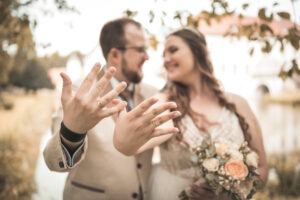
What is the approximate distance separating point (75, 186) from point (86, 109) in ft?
3.92

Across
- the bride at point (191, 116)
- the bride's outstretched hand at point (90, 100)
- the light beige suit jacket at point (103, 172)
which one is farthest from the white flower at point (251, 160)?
the bride's outstretched hand at point (90, 100)

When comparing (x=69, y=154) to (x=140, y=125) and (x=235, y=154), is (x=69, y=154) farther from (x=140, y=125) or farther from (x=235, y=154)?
(x=235, y=154)

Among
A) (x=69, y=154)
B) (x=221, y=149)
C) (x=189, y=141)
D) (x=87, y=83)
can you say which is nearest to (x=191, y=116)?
(x=189, y=141)

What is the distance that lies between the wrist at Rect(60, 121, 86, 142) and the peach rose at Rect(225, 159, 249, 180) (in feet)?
3.07

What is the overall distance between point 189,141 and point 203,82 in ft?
1.97

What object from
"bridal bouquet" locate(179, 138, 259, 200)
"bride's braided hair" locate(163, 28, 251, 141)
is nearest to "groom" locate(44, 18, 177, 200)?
"bride's braided hair" locate(163, 28, 251, 141)

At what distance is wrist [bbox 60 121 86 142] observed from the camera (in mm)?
1879

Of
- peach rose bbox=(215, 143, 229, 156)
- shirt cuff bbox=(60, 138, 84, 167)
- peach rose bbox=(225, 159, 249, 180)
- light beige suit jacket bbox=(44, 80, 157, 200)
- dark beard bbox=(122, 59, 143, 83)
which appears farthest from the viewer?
dark beard bbox=(122, 59, 143, 83)

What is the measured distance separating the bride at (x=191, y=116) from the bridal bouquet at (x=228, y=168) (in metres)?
0.33

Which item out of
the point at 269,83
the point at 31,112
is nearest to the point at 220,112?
the point at 31,112

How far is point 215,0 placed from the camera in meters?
2.69

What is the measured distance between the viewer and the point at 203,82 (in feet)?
10.3

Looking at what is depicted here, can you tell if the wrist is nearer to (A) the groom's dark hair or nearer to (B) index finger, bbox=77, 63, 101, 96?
(B) index finger, bbox=77, 63, 101, 96

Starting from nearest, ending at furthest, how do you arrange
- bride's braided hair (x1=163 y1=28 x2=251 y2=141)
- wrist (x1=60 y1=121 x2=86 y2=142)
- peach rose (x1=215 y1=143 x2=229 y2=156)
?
wrist (x1=60 y1=121 x2=86 y2=142) < peach rose (x1=215 y1=143 x2=229 y2=156) < bride's braided hair (x1=163 y1=28 x2=251 y2=141)
